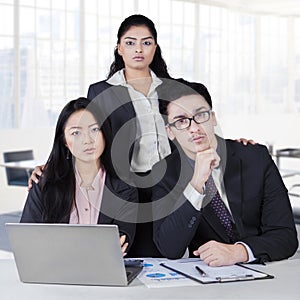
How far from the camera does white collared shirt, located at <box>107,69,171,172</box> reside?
3.19 meters

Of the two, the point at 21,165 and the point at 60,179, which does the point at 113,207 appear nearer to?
the point at 60,179

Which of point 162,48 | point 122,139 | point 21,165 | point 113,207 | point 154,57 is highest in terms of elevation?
point 162,48

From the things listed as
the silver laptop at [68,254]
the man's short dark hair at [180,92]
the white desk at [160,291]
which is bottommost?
the white desk at [160,291]

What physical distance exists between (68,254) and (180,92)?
0.93 meters

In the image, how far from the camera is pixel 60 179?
2639 mm

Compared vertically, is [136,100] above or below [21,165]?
above

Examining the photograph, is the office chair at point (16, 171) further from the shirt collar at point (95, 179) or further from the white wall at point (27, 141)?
the shirt collar at point (95, 179)

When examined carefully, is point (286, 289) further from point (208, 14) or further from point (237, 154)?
point (208, 14)

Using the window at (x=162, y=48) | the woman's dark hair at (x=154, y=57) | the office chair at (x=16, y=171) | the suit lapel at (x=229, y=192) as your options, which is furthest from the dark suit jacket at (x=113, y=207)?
the window at (x=162, y=48)

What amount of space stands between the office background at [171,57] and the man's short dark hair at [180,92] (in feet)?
18.4

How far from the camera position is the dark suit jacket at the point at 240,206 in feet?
7.98

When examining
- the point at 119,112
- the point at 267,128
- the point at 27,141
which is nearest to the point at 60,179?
the point at 119,112

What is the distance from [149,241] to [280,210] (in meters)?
0.62

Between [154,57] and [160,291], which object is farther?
[154,57]
